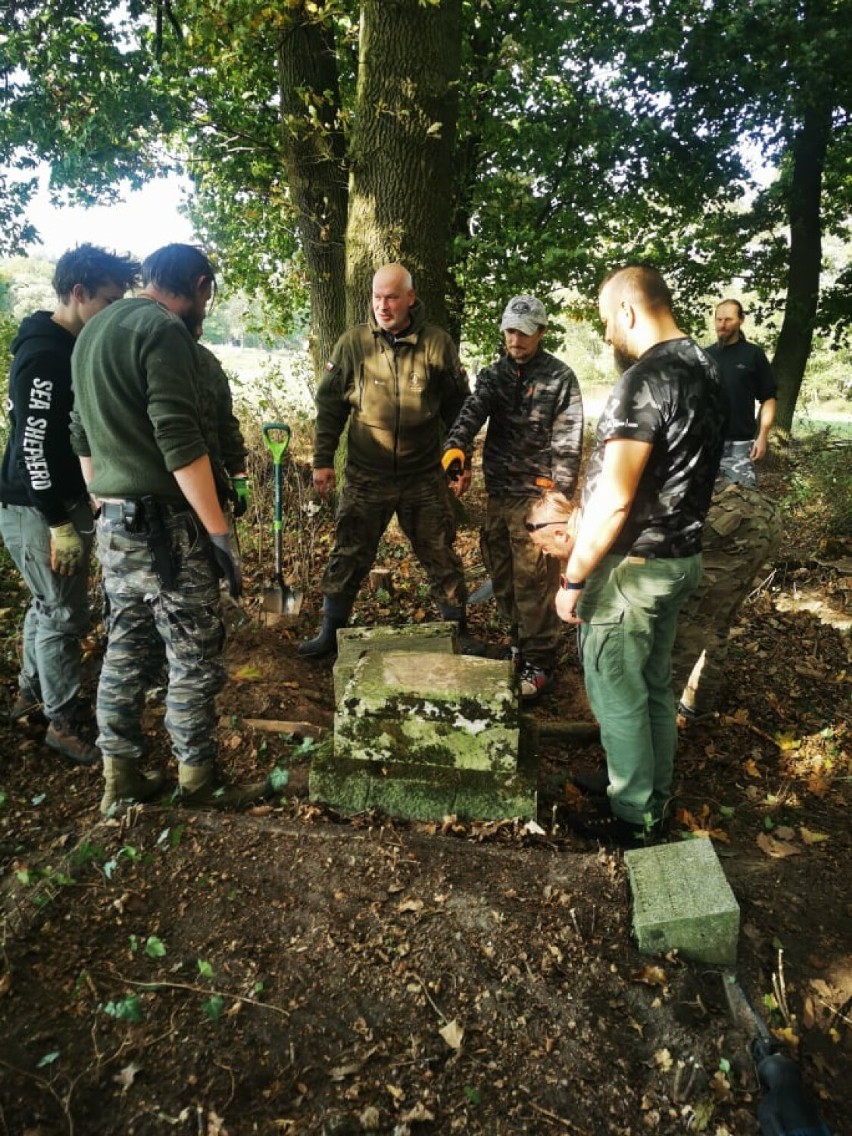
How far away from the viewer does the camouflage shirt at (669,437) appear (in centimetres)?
247

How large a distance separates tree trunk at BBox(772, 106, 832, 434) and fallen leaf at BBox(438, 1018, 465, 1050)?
11.6m

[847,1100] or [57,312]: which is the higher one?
[57,312]

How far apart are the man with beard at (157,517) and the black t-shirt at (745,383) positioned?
5.10 meters

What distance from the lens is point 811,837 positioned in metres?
3.23

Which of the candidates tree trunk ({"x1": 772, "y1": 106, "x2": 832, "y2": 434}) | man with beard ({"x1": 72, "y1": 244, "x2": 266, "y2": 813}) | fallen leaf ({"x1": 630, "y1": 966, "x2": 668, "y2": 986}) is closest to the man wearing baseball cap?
man with beard ({"x1": 72, "y1": 244, "x2": 266, "y2": 813})

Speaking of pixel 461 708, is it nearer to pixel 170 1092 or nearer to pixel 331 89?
pixel 170 1092

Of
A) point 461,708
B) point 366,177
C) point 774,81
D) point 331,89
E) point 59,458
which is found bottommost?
point 461,708

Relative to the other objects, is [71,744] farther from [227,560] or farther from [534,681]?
[534,681]

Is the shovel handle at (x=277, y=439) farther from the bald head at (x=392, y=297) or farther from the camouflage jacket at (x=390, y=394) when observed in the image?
the bald head at (x=392, y=297)

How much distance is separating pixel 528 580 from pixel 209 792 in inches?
96.8

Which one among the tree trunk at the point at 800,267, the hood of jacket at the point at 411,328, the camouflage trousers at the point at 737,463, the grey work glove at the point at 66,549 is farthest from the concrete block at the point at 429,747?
the tree trunk at the point at 800,267

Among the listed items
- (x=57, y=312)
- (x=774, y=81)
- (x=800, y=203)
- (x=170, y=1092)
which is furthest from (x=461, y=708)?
(x=800, y=203)

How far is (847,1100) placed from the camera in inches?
70.4

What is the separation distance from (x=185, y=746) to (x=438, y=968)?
1547mm
